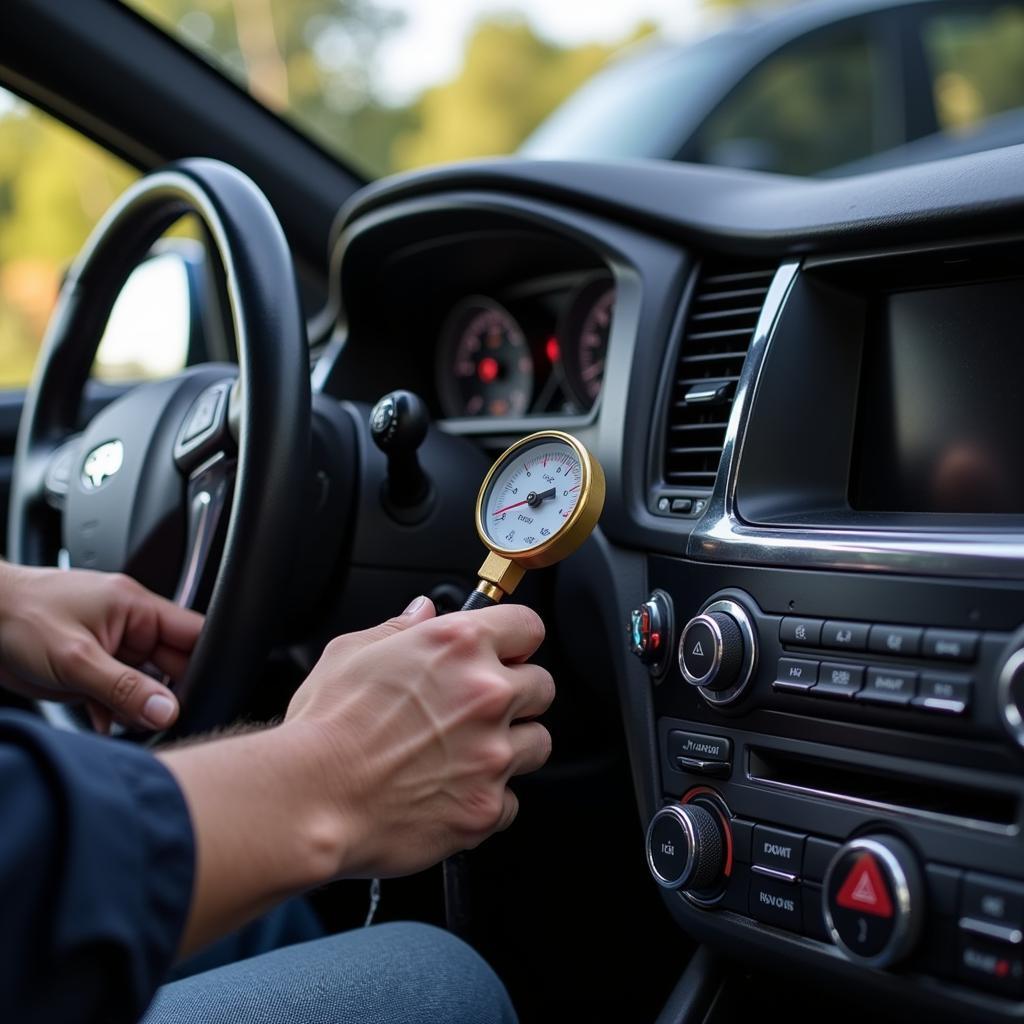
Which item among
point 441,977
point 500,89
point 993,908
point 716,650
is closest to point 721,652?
point 716,650

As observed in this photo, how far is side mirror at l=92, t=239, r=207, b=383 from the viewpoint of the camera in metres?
2.52

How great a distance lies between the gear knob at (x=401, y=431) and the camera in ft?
4.88

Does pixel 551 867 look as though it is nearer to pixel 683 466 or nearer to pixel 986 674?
pixel 683 466

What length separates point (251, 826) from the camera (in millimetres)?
806

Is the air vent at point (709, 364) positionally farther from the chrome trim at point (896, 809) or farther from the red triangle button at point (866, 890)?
the red triangle button at point (866, 890)

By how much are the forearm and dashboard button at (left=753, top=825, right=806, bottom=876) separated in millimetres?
445

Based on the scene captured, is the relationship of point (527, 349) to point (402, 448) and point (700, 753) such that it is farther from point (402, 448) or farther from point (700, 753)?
point (700, 753)

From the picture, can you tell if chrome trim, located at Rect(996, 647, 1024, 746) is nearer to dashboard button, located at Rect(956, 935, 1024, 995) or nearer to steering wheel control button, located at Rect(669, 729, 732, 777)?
dashboard button, located at Rect(956, 935, 1024, 995)

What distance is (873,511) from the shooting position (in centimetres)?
133

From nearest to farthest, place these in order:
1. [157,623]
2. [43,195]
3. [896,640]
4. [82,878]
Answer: [82,878]
[896,640]
[157,623]
[43,195]

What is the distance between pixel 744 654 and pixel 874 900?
0.25 metres

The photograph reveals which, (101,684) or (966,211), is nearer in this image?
(966,211)

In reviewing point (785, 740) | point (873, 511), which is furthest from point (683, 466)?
point (785, 740)

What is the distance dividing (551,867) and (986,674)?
104cm
